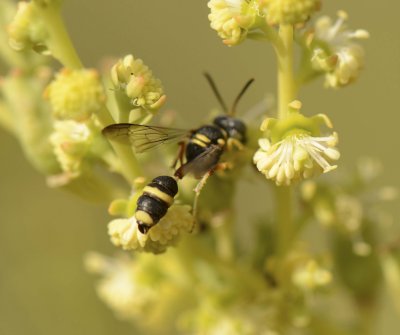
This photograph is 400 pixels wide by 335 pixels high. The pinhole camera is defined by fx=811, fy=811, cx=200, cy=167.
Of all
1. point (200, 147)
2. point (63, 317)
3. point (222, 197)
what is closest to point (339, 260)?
point (222, 197)

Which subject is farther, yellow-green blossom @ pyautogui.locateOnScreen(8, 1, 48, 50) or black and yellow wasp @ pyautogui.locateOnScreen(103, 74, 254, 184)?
black and yellow wasp @ pyautogui.locateOnScreen(103, 74, 254, 184)

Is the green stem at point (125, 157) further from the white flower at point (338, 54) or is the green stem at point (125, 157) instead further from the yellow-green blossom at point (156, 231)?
the white flower at point (338, 54)

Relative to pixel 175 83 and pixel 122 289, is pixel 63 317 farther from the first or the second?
pixel 175 83

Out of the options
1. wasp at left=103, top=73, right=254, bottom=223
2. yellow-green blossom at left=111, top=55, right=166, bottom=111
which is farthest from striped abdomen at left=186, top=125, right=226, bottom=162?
yellow-green blossom at left=111, top=55, right=166, bottom=111

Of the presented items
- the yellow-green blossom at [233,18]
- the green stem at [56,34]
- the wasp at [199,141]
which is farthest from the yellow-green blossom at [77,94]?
the yellow-green blossom at [233,18]

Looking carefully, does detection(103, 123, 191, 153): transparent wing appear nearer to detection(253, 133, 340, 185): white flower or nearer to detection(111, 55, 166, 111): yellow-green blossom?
detection(111, 55, 166, 111): yellow-green blossom
